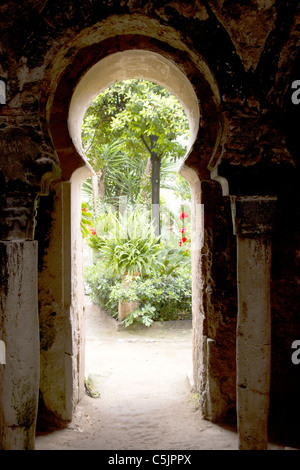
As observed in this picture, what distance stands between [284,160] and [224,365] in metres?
2.14

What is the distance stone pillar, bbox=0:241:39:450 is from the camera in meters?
2.43

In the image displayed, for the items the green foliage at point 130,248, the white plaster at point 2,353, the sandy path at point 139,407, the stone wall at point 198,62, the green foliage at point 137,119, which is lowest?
the sandy path at point 139,407

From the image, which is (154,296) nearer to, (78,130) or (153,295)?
(153,295)

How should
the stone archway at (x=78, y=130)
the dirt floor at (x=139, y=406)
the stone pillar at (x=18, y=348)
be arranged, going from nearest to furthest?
the stone pillar at (x=18, y=348) → the dirt floor at (x=139, y=406) → the stone archway at (x=78, y=130)

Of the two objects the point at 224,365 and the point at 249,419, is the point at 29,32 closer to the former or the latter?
the point at 249,419

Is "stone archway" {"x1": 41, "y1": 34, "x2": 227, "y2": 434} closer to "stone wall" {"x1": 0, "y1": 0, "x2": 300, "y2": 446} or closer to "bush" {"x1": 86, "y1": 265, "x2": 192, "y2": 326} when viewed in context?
"stone wall" {"x1": 0, "y1": 0, "x2": 300, "y2": 446}

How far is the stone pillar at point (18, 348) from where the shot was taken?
95.7 inches

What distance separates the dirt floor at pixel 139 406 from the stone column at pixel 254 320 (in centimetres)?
71

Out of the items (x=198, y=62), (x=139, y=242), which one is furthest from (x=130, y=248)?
(x=198, y=62)

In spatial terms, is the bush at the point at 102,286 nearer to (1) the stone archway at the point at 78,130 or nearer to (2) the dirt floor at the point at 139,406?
(2) the dirt floor at the point at 139,406

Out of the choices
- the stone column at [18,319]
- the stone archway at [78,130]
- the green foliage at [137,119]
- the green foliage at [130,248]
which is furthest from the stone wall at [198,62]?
the green foliage at [137,119]

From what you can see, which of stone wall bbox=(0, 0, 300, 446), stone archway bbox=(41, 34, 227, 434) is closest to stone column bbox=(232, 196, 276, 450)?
stone wall bbox=(0, 0, 300, 446)

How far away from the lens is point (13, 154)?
251 centimetres
